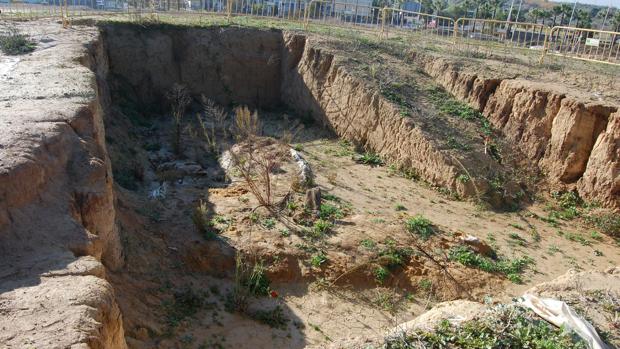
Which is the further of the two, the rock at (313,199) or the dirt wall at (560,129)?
the dirt wall at (560,129)

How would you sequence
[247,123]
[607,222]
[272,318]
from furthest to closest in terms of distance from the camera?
[247,123] → [607,222] → [272,318]

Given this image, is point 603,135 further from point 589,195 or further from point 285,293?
point 285,293

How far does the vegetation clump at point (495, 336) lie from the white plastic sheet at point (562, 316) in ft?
0.27

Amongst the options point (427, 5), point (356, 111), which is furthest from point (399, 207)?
point (427, 5)

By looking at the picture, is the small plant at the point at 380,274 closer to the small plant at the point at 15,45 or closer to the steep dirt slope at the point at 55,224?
the steep dirt slope at the point at 55,224

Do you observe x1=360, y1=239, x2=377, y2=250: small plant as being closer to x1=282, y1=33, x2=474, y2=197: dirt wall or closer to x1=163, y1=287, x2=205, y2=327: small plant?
x1=163, y1=287, x2=205, y2=327: small plant

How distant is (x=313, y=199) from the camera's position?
10.2m

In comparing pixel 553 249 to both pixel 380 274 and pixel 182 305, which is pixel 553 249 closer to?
pixel 380 274

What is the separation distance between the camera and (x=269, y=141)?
44.1 ft

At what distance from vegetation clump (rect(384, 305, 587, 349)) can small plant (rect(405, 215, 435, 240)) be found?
429cm

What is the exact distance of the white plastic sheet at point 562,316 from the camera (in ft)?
15.9

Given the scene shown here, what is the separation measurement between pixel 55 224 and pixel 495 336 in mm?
4507

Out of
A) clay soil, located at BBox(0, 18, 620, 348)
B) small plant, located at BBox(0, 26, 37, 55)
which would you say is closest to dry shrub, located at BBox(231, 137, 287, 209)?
clay soil, located at BBox(0, 18, 620, 348)

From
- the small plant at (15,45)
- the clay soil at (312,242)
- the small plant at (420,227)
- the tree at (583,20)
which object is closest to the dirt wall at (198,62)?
the clay soil at (312,242)
